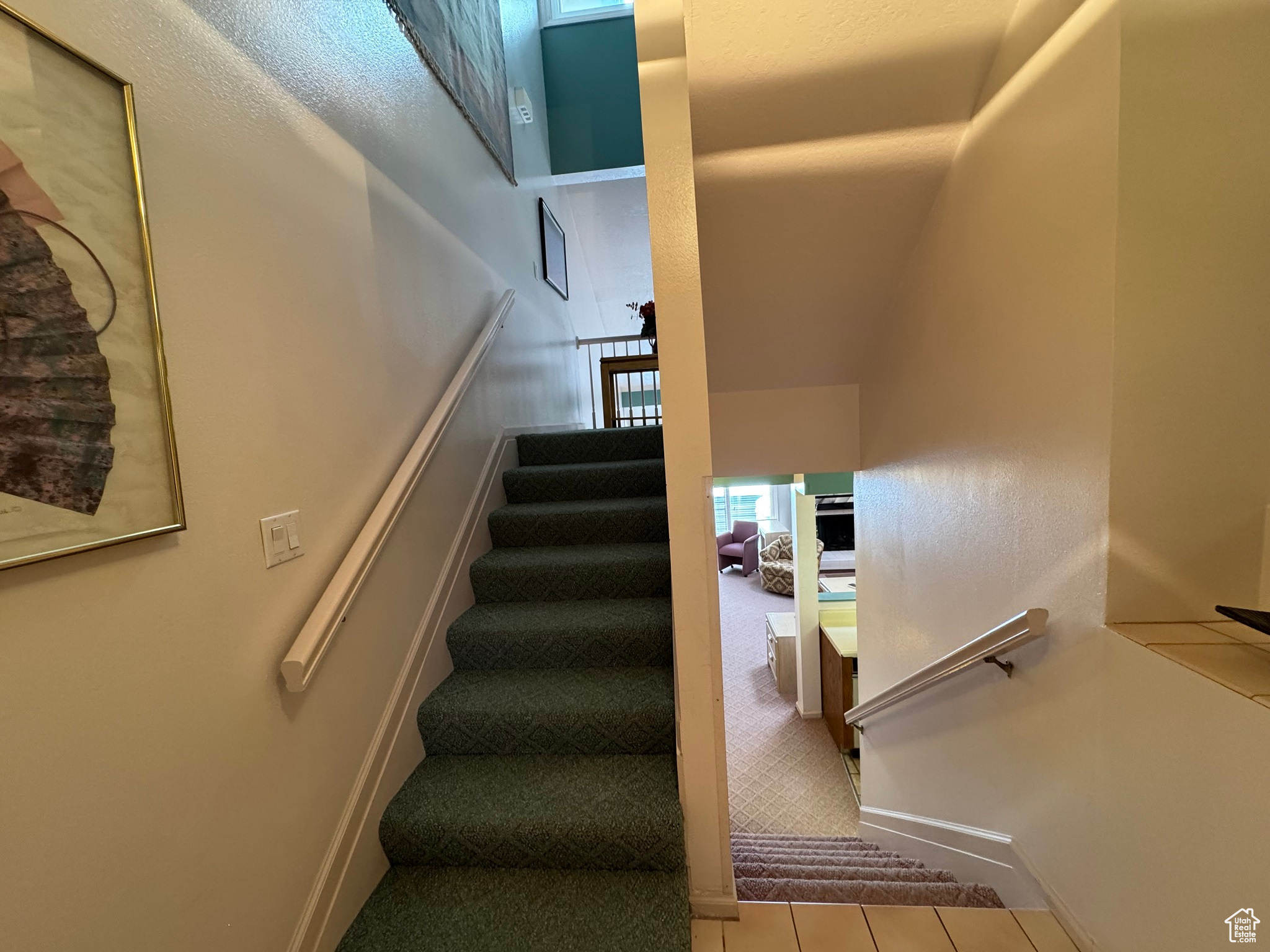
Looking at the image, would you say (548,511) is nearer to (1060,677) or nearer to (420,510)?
(420,510)

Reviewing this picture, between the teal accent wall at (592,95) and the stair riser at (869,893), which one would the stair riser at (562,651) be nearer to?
the stair riser at (869,893)

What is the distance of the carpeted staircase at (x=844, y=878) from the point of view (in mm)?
1599

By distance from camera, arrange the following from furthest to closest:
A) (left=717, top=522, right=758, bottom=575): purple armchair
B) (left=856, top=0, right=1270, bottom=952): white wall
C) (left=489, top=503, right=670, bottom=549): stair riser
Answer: (left=717, top=522, right=758, bottom=575): purple armchair → (left=489, top=503, right=670, bottom=549): stair riser → (left=856, top=0, right=1270, bottom=952): white wall

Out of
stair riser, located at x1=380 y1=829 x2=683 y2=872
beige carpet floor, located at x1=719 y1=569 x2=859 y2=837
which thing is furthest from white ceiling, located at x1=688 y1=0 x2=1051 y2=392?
stair riser, located at x1=380 y1=829 x2=683 y2=872

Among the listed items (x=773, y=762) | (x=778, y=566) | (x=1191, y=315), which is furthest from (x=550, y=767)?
(x=778, y=566)

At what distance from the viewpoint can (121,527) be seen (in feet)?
2.80

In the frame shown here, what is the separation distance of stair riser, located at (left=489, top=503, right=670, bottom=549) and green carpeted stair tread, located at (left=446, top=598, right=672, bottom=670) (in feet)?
1.54

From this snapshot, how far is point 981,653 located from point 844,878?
106 centimetres

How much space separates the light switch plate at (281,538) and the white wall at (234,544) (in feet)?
0.08

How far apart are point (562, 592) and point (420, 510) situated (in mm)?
690

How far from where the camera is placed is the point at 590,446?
9.64ft

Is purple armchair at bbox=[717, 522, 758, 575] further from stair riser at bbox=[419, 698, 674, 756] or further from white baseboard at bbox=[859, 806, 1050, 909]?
stair riser at bbox=[419, 698, 674, 756]

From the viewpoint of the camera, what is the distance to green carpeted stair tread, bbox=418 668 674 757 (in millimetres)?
1670

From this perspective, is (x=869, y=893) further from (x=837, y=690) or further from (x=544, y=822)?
(x=837, y=690)
